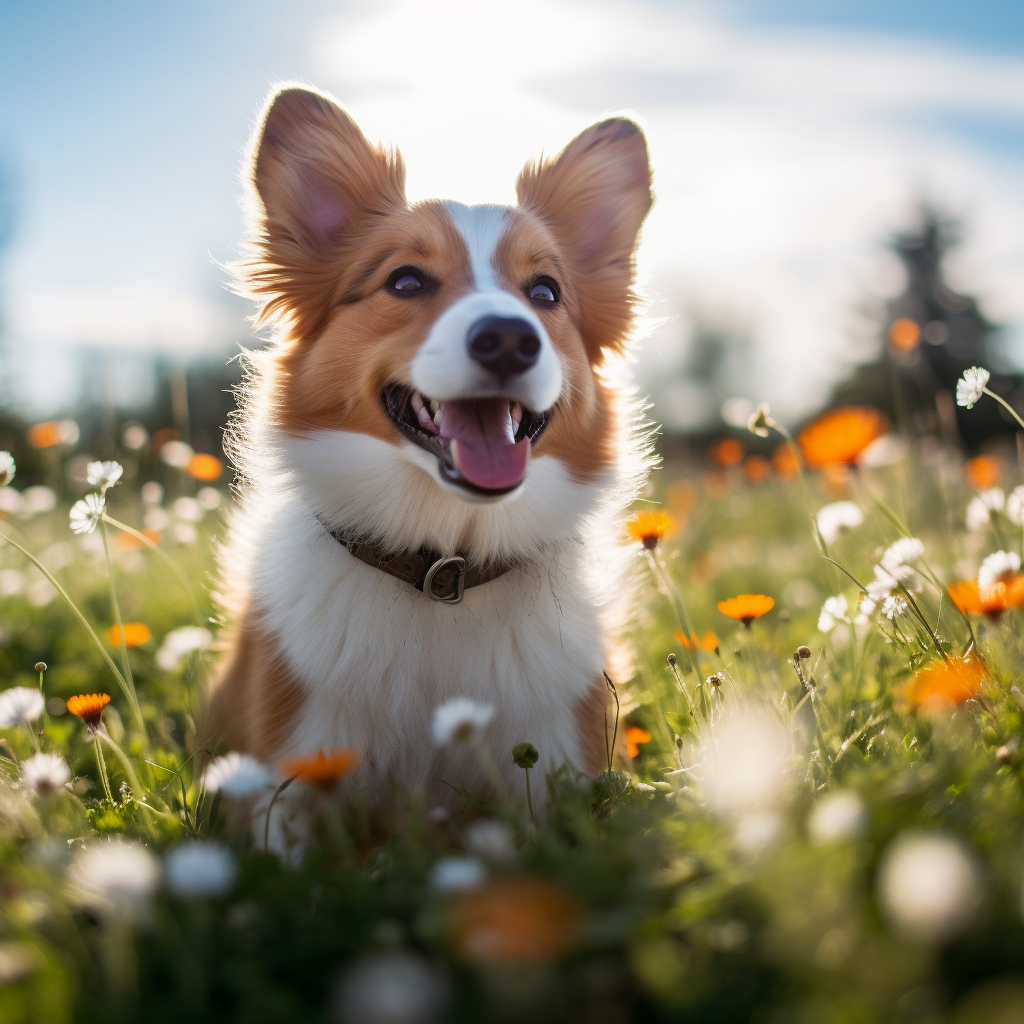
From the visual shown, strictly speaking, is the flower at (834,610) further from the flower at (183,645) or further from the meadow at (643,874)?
the flower at (183,645)

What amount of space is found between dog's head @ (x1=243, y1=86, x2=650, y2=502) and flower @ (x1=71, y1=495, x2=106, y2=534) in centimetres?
77

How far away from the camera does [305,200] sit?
11.3 ft

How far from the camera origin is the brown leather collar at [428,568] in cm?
286

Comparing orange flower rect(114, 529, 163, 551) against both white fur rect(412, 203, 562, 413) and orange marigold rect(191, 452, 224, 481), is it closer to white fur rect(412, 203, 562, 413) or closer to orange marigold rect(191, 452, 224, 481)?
orange marigold rect(191, 452, 224, 481)

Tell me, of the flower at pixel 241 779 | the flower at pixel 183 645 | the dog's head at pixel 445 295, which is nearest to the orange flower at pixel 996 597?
the dog's head at pixel 445 295

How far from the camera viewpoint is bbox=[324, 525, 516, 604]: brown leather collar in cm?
286

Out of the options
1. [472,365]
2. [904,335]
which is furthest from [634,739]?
[904,335]

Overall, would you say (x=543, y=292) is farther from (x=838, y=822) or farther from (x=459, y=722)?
(x=838, y=822)

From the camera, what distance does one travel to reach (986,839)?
60.8 inches

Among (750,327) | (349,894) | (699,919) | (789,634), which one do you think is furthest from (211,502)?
(750,327)

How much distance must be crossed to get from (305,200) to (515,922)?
2.99m

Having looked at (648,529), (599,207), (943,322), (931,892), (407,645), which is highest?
(599,207)

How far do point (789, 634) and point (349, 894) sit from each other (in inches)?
125

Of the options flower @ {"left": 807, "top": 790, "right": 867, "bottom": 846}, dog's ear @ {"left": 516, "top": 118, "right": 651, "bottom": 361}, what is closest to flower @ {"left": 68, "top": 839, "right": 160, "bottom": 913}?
flower @ {"left": 807, "top": 790, "right": 867, "bottom": 846}
